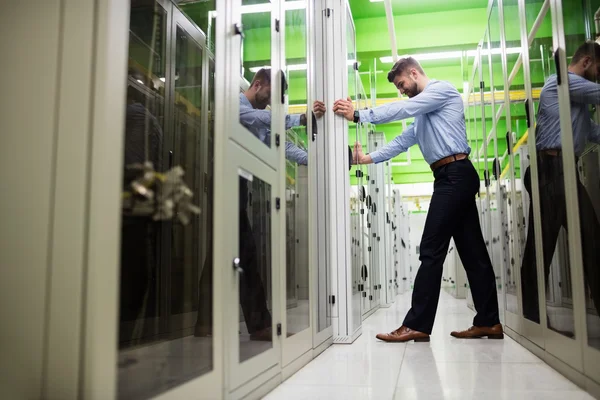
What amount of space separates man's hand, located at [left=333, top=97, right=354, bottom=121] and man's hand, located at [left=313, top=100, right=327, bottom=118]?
0.35 ft

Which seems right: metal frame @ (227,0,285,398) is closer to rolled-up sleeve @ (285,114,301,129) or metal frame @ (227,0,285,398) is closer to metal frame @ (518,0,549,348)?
rolled-up sleeve @ (285,114,301,129)

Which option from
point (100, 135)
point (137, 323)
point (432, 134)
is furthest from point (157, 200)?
point (432, 134)

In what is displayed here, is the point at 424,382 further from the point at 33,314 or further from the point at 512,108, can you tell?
the point at 512,108

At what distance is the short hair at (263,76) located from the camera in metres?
2.16

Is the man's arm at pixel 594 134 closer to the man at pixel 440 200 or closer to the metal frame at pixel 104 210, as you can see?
the man at pixel 440 200

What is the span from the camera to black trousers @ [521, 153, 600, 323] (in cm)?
201

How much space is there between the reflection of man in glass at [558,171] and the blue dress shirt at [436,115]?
0.50m

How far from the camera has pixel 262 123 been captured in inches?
84.6

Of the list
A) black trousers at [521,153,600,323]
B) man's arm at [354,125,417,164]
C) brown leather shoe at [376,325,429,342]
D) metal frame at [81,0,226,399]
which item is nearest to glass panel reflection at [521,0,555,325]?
black trousers at [521,153,600,323]

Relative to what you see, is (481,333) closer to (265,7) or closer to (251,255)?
(251,255)

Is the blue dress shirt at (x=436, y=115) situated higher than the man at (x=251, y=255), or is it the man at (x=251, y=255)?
the blue dress shirt at (x=436, y=115)

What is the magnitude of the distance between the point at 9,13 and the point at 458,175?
272cm

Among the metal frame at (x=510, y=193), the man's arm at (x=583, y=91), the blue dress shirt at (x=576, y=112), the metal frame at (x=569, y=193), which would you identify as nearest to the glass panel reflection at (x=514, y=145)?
the metal frame at (x=510, y=193)

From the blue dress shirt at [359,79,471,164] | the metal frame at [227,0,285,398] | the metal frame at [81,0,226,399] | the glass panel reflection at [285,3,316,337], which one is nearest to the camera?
the metal frame at [81,0,226,399]
